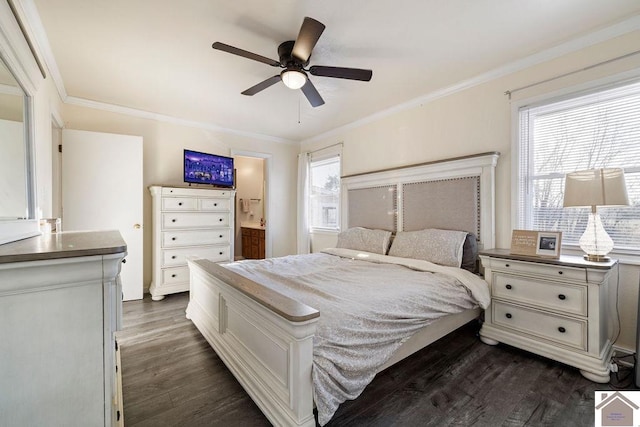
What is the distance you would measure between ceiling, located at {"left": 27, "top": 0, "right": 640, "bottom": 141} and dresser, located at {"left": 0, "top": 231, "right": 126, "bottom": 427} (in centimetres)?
182

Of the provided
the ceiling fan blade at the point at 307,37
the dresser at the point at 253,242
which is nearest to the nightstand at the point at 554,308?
the ceiling fan blade at the point at 307,37

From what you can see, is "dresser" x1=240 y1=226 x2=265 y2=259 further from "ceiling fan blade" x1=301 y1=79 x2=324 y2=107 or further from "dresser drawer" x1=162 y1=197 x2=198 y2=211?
"ceiling fan blade" x1=301 y1=79 x2=324 y2=107

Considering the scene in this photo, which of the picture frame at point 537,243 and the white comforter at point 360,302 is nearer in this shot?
the white comforter at point 360,302

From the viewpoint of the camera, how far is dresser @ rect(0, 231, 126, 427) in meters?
0.88

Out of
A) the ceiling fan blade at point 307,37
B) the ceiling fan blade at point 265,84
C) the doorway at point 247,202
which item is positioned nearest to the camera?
the ceiling fan blade at point 307,37

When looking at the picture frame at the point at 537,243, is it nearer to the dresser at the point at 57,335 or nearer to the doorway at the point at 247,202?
the dresser at the point at 57,335

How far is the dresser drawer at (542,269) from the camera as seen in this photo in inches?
75.2

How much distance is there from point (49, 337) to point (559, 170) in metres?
3.46

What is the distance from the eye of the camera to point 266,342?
4.97ft

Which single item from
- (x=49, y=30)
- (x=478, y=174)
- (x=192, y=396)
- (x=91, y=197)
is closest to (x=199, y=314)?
(x=192, y=396)

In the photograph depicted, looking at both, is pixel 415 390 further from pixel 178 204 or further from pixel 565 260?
pixel 178 204

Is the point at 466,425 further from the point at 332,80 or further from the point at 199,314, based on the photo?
the point at 332,80

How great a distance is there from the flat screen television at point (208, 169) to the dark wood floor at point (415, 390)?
2223 mm

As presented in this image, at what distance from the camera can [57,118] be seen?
295 cm
